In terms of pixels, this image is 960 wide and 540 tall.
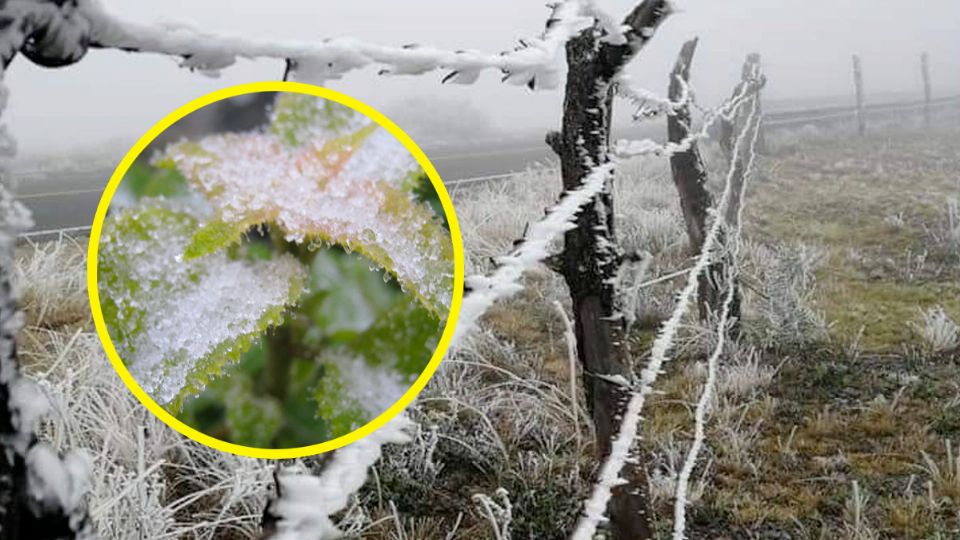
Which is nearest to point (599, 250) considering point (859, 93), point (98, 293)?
point (98, 293)

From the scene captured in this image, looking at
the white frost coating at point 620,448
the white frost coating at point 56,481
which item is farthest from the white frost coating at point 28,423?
the white frost coating at point 620,448

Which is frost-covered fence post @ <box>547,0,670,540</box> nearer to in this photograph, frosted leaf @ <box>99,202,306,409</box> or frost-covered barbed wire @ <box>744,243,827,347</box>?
frosted leaf @ <box>99,202,306,409</box>

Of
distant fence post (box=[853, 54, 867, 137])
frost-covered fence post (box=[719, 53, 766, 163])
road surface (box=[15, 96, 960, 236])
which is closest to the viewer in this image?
frost-covered fence post (box=[719, 53, 766, 163])

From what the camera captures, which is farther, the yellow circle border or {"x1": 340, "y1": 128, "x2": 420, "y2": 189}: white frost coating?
{"x1": 340, "y1": 128, "x2": 420, "y2": 189}: white frost coating

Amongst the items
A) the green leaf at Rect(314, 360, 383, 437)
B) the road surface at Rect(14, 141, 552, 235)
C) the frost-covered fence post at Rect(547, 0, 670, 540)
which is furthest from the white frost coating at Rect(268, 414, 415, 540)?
the road surface at Rect(14, 141, 552, 235)

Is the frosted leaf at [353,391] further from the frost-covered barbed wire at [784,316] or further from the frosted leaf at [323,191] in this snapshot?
the frost-covered barbed wire at [784,316]

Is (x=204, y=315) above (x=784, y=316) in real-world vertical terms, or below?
above

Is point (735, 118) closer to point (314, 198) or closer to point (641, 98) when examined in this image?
point (641, 98)
